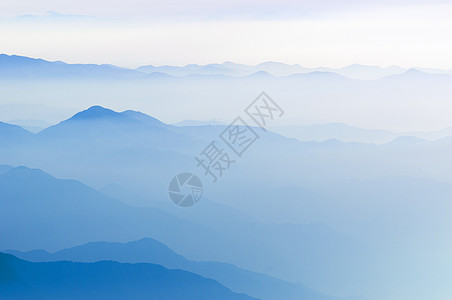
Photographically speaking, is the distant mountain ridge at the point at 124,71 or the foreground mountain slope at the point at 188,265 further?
the distant mountain ridge at the point at 124,71

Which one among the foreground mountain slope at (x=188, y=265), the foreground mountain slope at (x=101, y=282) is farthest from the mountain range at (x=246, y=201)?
the foreground mountain slope at (x=101, y=282)

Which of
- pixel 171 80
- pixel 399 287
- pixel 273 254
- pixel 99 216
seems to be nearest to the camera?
pixel 399 287

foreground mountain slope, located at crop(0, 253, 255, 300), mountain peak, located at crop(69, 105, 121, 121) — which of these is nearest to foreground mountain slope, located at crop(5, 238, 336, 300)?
foreground mountain slope, located at crop(0, 253, 255, 300)

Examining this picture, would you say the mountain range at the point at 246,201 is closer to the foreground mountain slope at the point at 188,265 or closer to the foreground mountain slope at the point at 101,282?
the foreground mountain slope at the point at 188,265

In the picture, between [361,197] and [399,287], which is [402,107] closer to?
[361,197]

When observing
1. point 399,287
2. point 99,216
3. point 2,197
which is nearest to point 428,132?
point 399,287

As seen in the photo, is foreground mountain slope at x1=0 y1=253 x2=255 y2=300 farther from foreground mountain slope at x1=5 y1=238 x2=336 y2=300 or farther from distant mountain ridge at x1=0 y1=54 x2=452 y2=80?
distant mountain ridge at x1=0 y1=54 x2=452 y2=80

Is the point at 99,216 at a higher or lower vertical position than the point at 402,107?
lower

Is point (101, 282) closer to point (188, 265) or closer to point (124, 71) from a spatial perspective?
point (188, 265)

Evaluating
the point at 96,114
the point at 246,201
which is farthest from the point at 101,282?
the point at 96,114
